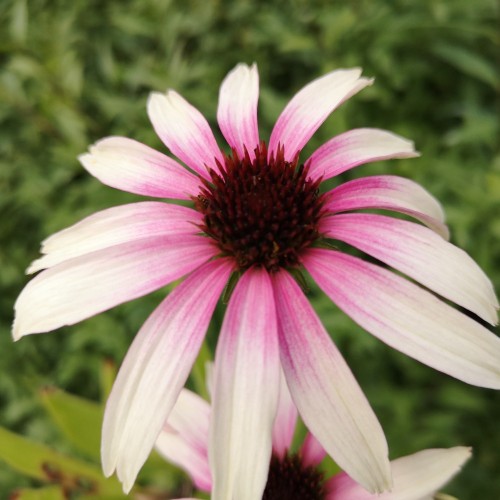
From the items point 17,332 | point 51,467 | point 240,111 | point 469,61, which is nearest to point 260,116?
point 469,61

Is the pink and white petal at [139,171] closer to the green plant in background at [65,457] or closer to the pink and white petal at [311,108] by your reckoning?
the pink and white petal at [311,108]

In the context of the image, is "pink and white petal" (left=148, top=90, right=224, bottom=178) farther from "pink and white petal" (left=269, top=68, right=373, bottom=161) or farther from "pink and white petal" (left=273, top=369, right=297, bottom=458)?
"pink and white petal" (left=273, top=369, right=297, bottom=458)

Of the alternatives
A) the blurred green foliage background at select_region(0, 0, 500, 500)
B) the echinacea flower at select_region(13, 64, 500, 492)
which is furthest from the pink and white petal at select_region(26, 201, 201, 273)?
the blurred green foliage background at select_region(0, 0, 500, 500)

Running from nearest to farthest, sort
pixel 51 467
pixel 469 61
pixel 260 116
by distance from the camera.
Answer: pixel 51 467 → pixel 469 61 → pixel 260 116

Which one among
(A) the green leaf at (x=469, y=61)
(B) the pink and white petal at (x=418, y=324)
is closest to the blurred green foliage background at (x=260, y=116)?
(A) the green leaf at (x=469, y=61)

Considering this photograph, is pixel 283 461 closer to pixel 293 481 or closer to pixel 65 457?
pixel 293 481

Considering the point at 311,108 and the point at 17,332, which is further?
the point at 311,108

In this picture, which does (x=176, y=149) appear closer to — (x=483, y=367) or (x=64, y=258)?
(x=64, y=258)

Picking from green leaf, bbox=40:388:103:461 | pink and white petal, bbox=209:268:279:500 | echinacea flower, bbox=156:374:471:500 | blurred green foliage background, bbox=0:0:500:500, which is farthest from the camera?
blurred green foliage background, bbox=0:0:500:500
